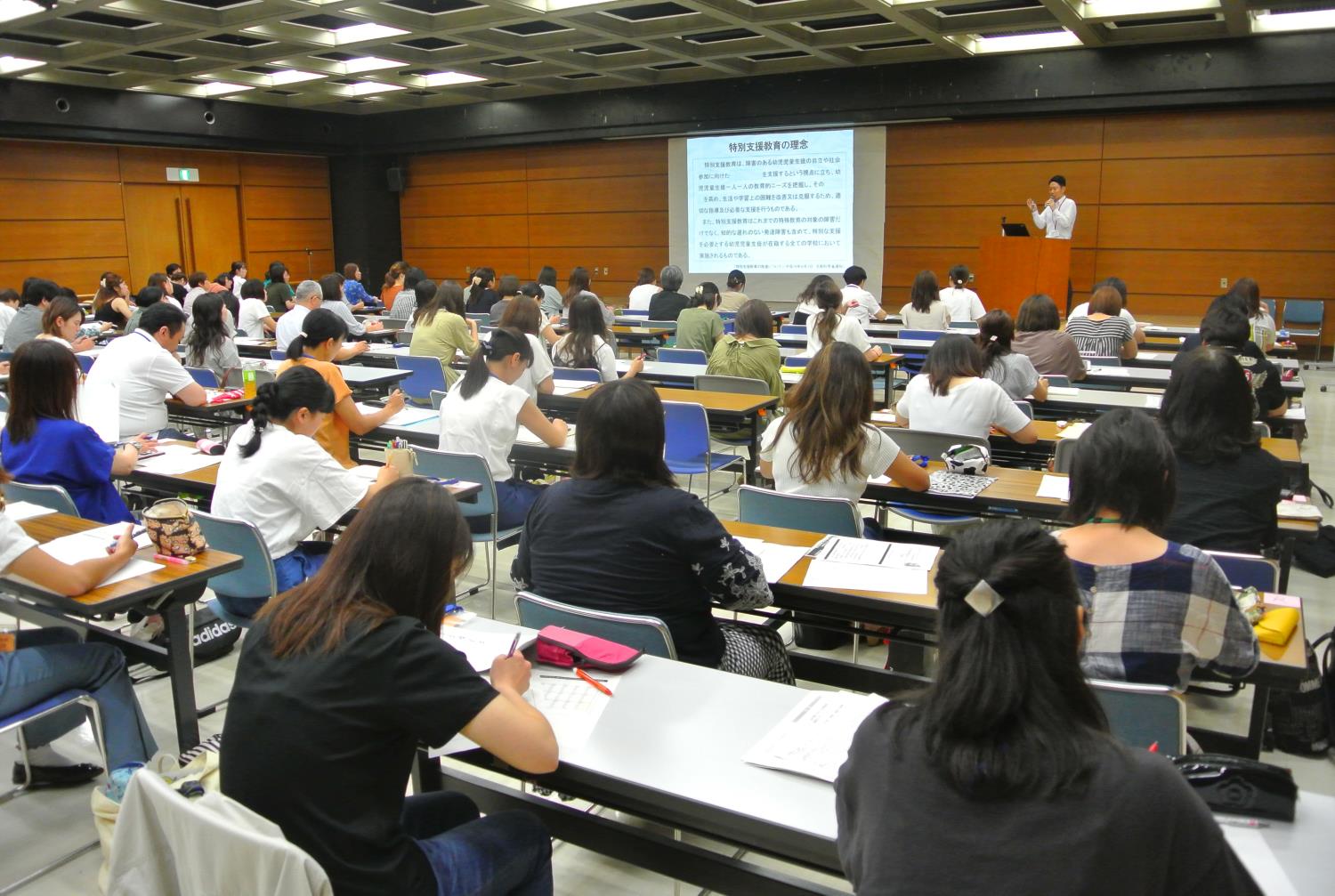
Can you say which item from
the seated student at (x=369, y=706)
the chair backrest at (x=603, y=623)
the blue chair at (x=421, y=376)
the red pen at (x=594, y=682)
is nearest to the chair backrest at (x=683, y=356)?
the blue chair at (x=421, y=376)

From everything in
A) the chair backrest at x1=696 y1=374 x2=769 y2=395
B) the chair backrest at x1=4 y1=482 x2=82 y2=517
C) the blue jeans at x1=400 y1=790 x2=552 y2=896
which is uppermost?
the chair backrest at x1=696 y1=374 x2=769 y2=395

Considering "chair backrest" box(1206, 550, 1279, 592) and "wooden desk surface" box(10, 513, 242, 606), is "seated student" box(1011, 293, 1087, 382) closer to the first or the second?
"chair backrest" box(1206, 550, 1279, 592)

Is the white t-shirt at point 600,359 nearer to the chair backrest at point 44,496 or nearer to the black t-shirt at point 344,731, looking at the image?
the chair backrest at point 44,496

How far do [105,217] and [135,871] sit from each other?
13560mm

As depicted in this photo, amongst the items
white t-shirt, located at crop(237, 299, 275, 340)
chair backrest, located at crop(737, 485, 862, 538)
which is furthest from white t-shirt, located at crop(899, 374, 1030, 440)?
white t-shirt, located at crop(237, 299, 275, 340)

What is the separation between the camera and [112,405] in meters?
4.61

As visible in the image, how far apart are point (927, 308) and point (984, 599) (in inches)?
310

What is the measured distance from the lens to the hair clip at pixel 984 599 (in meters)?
1.12

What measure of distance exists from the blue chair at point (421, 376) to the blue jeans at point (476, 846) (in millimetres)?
4987

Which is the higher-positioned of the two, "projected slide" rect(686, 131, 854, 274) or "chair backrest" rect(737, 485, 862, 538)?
"projected slide" rect(686, 131, 854, 274)

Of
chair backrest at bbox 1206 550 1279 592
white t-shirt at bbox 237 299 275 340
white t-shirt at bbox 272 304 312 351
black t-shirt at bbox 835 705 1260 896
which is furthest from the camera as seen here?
white t-shirt at bbox 237 299 275 340

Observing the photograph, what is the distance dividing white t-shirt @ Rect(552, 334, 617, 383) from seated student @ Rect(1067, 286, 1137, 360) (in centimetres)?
320

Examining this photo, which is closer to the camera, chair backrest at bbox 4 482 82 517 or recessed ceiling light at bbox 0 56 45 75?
chair backrest at bbox 4 482 82 517

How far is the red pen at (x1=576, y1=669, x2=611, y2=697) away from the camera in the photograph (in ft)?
6.51
